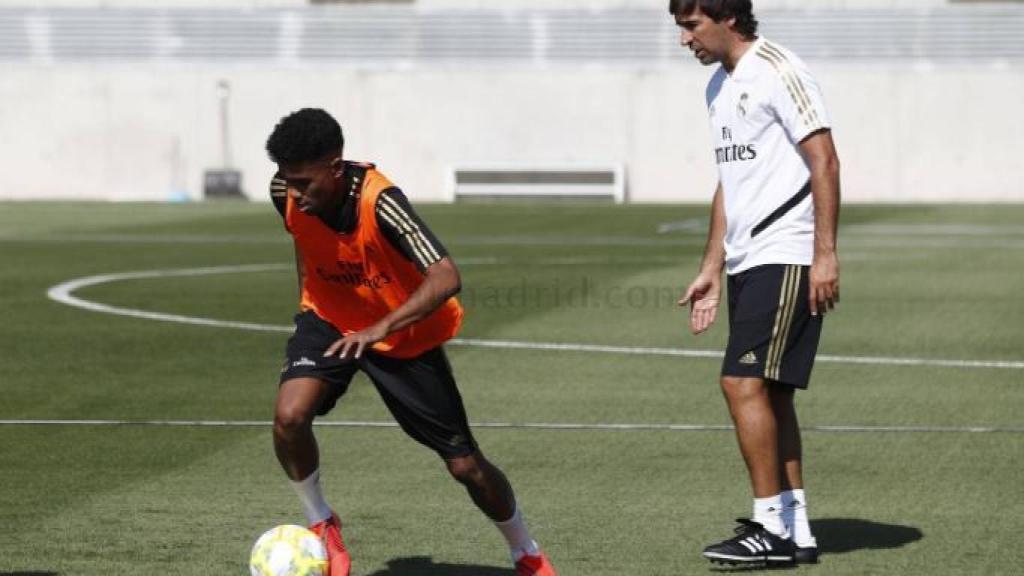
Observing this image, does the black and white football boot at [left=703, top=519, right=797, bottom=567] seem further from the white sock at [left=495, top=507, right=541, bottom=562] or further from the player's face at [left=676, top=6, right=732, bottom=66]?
the player's face at [left=676, top=6, right=732, bottom=66]

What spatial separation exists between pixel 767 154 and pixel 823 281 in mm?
521

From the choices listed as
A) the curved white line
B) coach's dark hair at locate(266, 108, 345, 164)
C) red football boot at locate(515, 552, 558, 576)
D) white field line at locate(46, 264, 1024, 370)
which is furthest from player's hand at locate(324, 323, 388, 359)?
the curved white line

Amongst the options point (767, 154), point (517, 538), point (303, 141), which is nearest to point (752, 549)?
point (517, 538)

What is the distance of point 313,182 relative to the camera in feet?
20.5

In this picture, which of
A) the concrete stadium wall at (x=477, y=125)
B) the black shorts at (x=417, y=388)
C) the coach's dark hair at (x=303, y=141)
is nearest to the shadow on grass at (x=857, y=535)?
the black shorts at (x=417, y=388)

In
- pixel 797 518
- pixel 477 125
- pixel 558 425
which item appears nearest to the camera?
pixel 797 518

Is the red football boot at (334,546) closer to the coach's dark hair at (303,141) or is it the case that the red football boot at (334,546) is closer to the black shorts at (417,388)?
the black shorts at (417,388)

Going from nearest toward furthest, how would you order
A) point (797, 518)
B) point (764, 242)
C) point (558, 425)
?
point (764, 242) → point (797, 518) → point (558, 425)

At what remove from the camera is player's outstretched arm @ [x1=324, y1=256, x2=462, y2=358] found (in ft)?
20.5

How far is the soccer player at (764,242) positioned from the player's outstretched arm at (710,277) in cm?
39

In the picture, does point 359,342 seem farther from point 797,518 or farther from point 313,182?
point 797,518

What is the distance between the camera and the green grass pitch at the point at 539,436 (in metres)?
7.24

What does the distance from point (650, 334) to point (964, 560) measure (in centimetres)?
754

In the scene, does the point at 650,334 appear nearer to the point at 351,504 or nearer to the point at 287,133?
the point at 351,504
